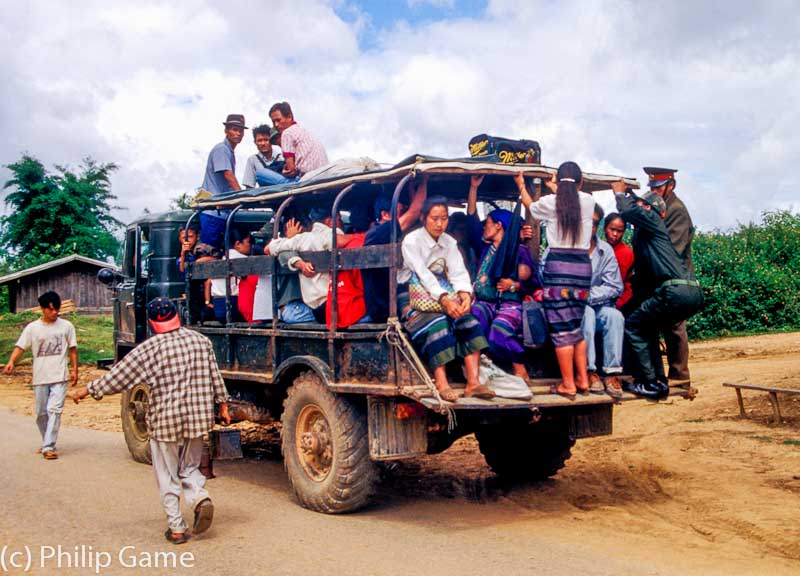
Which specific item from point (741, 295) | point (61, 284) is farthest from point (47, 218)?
point (741, 295)

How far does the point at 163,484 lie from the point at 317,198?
2.76m

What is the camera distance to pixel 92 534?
238 inches

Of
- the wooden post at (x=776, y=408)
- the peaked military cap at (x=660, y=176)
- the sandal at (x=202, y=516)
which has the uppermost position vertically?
the peaked military cap at (x=660, y=176)

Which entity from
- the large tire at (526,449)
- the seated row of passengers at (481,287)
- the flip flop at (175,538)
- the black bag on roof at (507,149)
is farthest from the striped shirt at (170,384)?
the black bag on roof at (507,149)

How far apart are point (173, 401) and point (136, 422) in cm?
353

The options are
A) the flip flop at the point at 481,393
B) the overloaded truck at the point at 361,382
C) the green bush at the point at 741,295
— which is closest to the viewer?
the flip flop at the point at 481,393

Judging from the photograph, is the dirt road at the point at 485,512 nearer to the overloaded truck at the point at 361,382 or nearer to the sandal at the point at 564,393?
the overloaded truck at the point at 361,382

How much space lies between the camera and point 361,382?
6180 mm

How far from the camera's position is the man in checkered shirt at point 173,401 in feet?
19.2

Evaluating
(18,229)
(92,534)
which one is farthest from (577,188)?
(18,229)

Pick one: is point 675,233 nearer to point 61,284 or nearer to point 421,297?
point 421,297

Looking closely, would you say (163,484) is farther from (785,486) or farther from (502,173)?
(785,486)

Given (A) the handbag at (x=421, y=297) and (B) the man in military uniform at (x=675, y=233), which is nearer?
(A) the handbag at (x=421, y=297)

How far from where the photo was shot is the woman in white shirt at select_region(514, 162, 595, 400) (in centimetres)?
614
